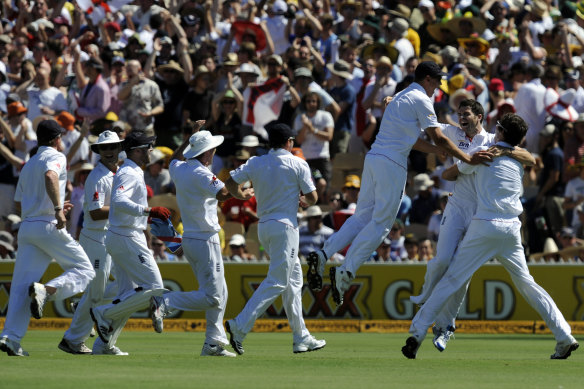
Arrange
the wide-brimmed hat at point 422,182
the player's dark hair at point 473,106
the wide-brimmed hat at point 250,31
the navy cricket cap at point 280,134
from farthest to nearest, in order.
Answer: the wide-brimmed hat at point 250,31 → the wide-brimmed hat at point 422,182 → the navy cricket cap at point 280,134 → the player's dark hair at point 473,106

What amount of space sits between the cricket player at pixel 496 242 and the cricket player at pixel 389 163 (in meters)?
0.67

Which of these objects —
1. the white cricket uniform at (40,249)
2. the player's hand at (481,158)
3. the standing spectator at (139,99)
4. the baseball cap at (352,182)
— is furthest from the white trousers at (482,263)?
the standing spectator at (139,99)

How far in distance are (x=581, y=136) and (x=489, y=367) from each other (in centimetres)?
984

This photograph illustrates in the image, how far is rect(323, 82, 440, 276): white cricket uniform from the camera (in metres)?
12.4

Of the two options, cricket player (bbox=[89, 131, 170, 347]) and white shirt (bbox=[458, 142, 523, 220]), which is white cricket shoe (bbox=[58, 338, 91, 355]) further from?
white shirt (bbox=[458, 142, 523, 220])

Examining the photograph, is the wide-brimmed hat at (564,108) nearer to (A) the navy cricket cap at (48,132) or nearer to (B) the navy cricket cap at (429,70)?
(B) the navy cricket cap at (429,70)

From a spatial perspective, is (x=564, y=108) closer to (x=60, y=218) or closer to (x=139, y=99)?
(x=139, y=99)

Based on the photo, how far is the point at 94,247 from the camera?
1345 centimetres

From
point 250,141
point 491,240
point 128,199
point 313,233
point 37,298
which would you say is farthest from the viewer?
point 250,141

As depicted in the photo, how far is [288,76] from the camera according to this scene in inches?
878

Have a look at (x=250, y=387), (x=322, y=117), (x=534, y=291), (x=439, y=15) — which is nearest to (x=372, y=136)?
(x=322, y=117)

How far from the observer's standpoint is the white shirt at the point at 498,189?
38.8 feet

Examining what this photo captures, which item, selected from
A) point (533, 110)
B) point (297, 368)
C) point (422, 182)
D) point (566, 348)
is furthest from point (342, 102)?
point (297, 368)

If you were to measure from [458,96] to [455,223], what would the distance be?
8498 millimetres
